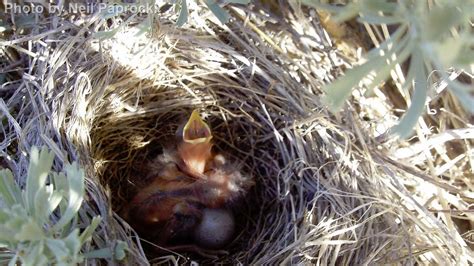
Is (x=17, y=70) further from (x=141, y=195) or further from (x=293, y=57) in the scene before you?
(x=293, y=57)

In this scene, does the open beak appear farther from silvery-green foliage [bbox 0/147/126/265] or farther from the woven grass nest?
silvery-green foliage [bbox 0/147/126/265]

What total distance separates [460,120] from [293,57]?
17.0 inches


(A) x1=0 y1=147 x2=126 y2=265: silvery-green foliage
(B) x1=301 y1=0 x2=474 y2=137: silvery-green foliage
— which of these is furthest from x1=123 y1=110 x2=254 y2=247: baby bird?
(B) x1=301 y1=0 x2=474 y2=137: silvery-green foliage

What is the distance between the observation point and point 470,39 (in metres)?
0.62

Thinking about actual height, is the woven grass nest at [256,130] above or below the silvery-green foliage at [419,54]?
below

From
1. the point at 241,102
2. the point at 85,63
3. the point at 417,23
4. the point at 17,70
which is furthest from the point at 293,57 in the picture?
the point at 417,23

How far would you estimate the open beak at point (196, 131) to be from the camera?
161 cm

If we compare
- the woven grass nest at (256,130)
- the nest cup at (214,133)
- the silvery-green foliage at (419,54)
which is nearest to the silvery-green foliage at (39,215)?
the woven grass nest at (256,130)

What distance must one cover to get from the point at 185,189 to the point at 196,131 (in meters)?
0.17

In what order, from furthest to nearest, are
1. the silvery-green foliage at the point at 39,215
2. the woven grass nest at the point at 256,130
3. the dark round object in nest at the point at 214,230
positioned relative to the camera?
the dark round object in nest at the point at 214,230
the woven grass nest at the point at 256,130
the silvery-green foliage at the point at 39,215

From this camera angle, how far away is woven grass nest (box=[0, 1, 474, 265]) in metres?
→ 1.29

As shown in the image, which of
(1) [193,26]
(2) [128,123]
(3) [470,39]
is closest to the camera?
(3) [470,39]

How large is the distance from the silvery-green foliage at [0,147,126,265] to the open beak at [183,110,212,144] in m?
0.65

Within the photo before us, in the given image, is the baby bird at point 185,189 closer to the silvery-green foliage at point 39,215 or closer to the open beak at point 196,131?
the open beak at point 196,131
